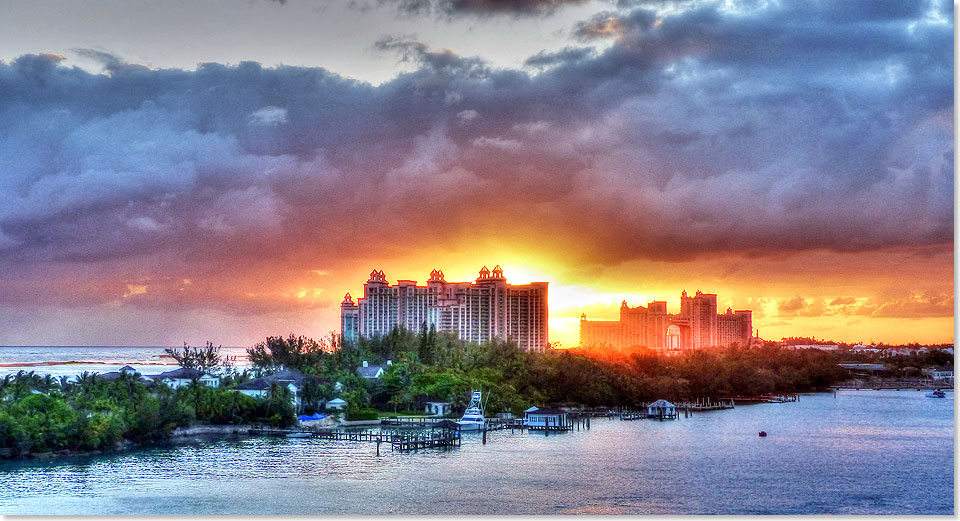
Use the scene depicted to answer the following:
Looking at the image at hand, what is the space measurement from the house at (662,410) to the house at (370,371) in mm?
5490

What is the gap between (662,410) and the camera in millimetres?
18125

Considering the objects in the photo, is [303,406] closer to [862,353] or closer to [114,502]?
[114,502]

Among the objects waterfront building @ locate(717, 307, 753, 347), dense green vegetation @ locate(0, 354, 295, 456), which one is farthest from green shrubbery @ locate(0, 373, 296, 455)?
waterfront building @ locate(717, 307, 753, 347)

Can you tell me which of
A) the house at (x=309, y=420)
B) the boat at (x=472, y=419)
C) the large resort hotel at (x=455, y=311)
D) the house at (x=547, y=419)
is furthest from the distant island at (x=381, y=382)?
the house at (x=547, y=419)

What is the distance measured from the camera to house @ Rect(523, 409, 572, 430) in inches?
630

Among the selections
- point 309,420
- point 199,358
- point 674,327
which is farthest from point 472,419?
point 199,358

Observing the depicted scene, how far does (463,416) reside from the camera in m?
16.0

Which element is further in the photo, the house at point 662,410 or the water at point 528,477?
the house at point 662,410

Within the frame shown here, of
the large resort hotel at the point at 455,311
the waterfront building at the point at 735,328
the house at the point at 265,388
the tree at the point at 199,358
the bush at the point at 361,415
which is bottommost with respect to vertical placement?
the bush at the point at 361,415

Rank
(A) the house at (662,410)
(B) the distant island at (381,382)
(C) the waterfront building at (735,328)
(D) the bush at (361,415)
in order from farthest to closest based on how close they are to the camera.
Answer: (A) the house at (662,410) → (D) the bush at (361,415) → (C) the waterfront building at (735,328) → (B) the distant island at (381,382)

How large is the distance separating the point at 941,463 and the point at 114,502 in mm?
8875

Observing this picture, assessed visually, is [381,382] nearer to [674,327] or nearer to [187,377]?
[187,377]

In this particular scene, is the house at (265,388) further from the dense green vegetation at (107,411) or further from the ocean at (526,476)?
the ocean at (526,476)

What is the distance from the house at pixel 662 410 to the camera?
1805 centimetres
